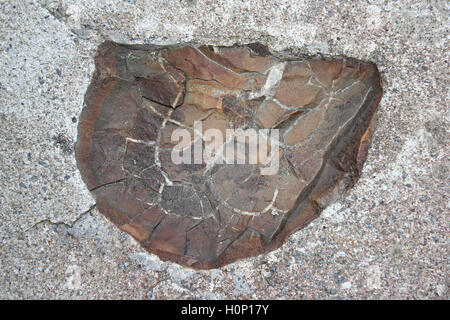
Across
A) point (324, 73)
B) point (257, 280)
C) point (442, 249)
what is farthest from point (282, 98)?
point (442, 249)

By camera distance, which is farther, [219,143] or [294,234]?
[219,143]

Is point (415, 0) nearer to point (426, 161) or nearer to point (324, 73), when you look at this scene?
point (324, 73)

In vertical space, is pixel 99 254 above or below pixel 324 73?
below
